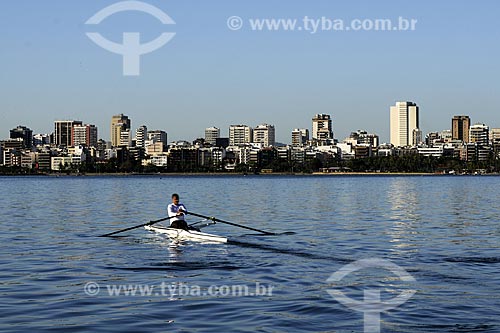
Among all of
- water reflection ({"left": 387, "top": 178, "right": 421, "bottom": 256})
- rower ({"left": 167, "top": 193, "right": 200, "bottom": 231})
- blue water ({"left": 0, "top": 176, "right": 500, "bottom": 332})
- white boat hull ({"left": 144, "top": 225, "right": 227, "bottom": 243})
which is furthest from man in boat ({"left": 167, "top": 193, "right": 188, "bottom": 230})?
water reflection ({"left": 387, "top": 178, "right": 421, "bottom": 256})

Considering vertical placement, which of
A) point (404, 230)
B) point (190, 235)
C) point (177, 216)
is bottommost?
point (404, 230)

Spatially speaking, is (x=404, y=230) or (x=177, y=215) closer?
(x=177, y=215)

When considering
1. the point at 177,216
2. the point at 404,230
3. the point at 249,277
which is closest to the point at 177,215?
the point at 177,216

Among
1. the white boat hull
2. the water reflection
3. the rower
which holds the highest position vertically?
the rower

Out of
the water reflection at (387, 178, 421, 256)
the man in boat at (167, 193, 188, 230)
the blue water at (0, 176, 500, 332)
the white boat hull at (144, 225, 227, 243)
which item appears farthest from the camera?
the man in boat at (167, 193, 188, 230)

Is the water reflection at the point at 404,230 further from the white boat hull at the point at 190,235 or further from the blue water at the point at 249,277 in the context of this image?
the white boat hull at the point at 190,235

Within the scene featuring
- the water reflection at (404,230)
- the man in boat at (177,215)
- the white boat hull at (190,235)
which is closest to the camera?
the water reflection at (404,230)

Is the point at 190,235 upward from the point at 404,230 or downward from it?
upward

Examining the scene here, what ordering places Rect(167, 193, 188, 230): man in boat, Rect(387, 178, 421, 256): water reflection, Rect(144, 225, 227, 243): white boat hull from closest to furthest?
Rect(387, 178, 421, 256): water reflection
Rect(144, 225, 227, 243): white boat hull
Rect(167, 193, 188, 230): man in boat

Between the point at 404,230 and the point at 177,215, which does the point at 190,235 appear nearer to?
the point at 177,215

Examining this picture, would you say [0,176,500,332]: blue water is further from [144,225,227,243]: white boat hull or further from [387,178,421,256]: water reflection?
[144,225,227,243]: white boat hull

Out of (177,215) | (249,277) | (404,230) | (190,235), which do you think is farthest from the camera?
(404,230)

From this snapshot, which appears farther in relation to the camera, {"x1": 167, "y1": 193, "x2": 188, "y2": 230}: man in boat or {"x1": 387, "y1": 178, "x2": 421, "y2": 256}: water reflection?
{"x1": 167, "y1": 193, "x2": 188, "y2": 230}: man in boat

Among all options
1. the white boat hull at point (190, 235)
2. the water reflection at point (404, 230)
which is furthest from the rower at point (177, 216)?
the water reflection at point (404, 230)
